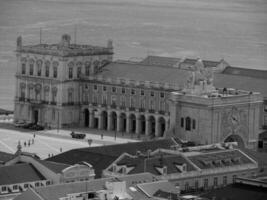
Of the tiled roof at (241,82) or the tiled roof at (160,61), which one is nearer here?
the tiled roof at (241,82)

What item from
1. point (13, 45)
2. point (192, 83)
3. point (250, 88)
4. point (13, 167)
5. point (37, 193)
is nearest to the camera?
point (37, 193)

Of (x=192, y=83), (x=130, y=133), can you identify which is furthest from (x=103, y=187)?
(x=130, y=133)

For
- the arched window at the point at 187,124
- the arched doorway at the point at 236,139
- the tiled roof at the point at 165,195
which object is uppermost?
the tiled roof at the point at 165,195

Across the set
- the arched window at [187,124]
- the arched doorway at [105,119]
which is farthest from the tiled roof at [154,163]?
the arched doorway at [105,119]

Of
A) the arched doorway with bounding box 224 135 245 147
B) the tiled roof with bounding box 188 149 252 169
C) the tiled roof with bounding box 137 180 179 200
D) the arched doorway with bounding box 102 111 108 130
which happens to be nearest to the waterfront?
the arched doorway with bounding box 102 111 108 130

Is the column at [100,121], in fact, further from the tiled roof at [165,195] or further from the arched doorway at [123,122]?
the tiled roof at [165,195]

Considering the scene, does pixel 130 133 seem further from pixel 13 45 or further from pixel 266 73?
pixel 13 45
